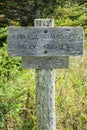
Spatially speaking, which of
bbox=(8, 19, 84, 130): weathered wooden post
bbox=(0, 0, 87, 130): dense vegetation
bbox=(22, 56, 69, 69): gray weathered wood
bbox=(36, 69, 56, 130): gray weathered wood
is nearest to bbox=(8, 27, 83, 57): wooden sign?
bbox=(8, 19, 84, 130): weathered wooden post

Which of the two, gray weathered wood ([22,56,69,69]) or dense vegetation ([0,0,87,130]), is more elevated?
gray weathered wood ([22,56,69,69])

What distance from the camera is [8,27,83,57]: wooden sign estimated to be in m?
3.94

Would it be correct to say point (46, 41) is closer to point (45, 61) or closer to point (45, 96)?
point (45, 61)

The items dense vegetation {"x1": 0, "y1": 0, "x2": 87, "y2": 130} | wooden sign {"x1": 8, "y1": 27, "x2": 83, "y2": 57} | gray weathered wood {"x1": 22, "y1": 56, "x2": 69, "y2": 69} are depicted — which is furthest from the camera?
dense vegetation {"x1": 0, "y1": 0, "x2": 87, "y2": 130}

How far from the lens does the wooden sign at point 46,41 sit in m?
3.94

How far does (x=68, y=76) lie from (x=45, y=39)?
6.14 ft

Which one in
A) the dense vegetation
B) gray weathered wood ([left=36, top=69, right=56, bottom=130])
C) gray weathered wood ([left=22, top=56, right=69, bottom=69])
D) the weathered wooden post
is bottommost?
the dense vegetation

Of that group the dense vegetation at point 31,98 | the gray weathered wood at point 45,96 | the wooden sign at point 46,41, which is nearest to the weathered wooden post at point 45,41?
the wooden sign at point 46,41

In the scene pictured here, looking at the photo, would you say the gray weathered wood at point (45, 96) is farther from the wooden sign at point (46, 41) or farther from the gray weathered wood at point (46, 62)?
the wooden sign at point (46, 41)

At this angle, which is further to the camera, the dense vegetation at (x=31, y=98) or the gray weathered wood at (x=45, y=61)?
the dense vegetation at (x=31, y=98)

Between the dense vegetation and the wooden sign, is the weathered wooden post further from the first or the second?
the dense vegetation

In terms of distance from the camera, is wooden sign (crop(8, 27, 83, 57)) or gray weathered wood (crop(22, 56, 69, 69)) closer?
wooden sign (crop(8, 27, 83, 57))

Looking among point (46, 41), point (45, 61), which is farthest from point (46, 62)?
point (46, 41)

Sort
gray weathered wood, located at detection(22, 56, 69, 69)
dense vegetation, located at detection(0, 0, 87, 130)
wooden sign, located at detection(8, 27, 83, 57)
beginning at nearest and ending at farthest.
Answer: wooden sign, located at detection(8, 27, 83, 57) → gray weathered wood, located at detection(22, 56, 69, 69) → dense vegetation, located at detection(0, 0, 87, 130)
